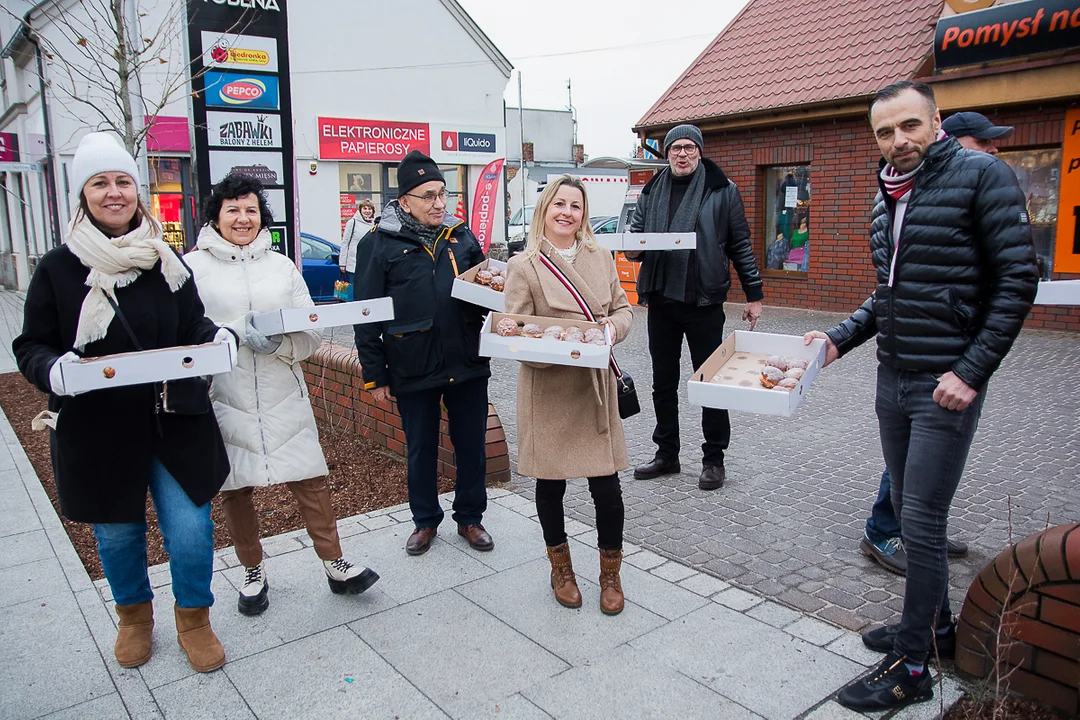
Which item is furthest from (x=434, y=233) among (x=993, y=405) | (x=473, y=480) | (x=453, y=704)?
(x=993, y=405)

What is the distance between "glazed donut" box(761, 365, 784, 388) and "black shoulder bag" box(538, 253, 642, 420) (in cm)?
61

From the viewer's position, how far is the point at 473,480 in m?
4.52

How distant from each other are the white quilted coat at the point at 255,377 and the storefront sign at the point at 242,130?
293 centimetres

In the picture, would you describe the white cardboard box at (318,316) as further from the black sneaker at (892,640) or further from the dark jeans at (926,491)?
the black sneaker at (892,640)

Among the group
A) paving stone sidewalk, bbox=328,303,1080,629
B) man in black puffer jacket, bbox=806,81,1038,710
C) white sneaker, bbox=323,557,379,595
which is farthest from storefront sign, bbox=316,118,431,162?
man in black puffer jacket, bbox=806,81,1038,710

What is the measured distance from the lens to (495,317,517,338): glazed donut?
3496mm

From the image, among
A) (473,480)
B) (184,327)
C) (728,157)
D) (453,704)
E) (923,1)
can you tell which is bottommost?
(453,704)

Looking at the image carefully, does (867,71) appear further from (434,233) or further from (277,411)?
(277,411)

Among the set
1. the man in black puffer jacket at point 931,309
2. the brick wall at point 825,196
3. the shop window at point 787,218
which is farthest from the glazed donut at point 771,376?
the shop window at point 787,218

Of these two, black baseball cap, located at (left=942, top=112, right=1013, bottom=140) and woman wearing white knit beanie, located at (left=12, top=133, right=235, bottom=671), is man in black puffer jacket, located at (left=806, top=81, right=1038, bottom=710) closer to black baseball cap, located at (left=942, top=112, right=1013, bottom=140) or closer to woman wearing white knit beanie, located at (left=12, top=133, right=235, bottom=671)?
black baseball cap, located at (left=942, top=112, right=1013, bottom=140)

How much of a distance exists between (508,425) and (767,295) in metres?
8.26

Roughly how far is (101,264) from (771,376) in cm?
261

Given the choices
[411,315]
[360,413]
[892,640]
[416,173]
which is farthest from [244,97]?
[892,640]

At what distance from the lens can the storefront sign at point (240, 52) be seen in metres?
6.12
